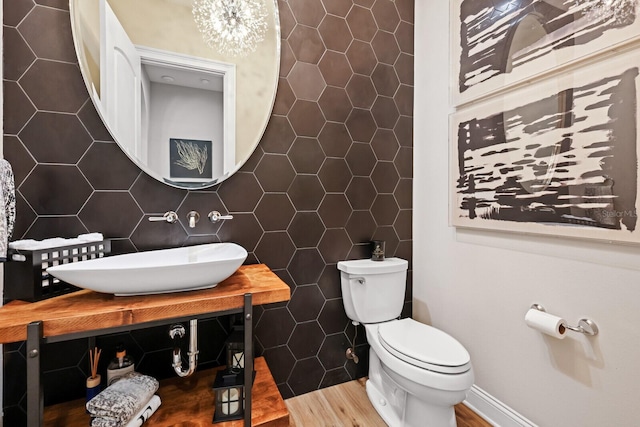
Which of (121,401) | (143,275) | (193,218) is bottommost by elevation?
(121,401)

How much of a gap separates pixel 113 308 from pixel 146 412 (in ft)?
1.82

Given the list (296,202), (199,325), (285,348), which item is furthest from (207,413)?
(296,202)

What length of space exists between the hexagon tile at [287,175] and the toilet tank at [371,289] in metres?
0.13

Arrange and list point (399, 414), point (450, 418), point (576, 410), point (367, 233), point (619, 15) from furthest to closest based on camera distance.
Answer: point (367, 233) < point (399, 414) < point (450, 418) < point (576, 410) < point (619, 15)

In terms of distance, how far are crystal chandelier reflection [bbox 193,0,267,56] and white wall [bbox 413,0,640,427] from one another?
3.58 feet

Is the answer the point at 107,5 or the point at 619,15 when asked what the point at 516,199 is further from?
the point at 107,5

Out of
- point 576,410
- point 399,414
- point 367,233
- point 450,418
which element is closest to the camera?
point 576,410

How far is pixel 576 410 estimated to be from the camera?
3.96 ft

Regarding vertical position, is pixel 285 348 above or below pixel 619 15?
below

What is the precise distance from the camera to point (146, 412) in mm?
1166

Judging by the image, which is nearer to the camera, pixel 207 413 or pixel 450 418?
pixel 207 413

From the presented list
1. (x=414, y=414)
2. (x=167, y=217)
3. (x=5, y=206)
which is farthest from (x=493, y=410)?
(x=5, y=206)

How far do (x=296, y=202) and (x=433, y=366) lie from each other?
3.43ft

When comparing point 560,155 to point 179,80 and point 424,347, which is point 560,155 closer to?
point 424,347
